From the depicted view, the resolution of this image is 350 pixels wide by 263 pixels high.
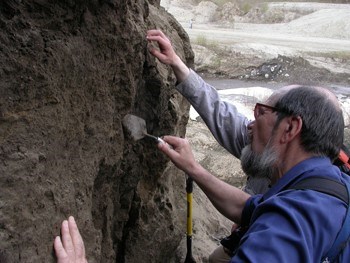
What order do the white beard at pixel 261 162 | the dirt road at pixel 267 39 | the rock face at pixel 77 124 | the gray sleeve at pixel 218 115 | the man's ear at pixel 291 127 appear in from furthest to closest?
the dirt road at pixel 267 39
the gray sleeve at pixel 218 115
the white beard at pixel 261 162
the man's ear at pixel 291 127
the rock face at pixel 77 124

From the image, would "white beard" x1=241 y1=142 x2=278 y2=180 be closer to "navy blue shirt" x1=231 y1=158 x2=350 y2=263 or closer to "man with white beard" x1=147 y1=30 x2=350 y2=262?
"man with white beard" x1=147 y1=30 x2=350 y2=262

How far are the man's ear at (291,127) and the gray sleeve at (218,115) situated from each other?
3.70 ft

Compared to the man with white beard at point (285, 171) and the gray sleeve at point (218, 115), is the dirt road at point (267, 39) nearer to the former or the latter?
the gray sleeve at point (218, 115)

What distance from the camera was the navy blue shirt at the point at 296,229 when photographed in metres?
1.85

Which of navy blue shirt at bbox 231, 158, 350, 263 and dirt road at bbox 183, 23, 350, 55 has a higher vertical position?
navy blue shirt at bbox 231, 158, 350, 263

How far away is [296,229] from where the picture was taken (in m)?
1.87

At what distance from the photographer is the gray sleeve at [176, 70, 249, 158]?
3449 millimetres

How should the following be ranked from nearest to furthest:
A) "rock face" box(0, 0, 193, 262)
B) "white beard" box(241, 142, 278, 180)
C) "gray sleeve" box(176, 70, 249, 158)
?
"rock face" box(0, 0, 193, 262)
"white beard" box(241, 142, 278, 180)
"gray sleeve" box(176, 70, 249, 158)

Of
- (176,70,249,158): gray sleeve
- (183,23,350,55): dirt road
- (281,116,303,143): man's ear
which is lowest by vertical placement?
(183,23,350,55): dirt road

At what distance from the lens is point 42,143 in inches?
85.3

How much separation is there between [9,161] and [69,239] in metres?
0.47

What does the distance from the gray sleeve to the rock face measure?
0.62ft

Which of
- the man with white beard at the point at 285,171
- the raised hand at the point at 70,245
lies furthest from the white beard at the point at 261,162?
the raised hand at the point at 70,245

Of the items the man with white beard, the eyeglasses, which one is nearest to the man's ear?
the man with white beard
